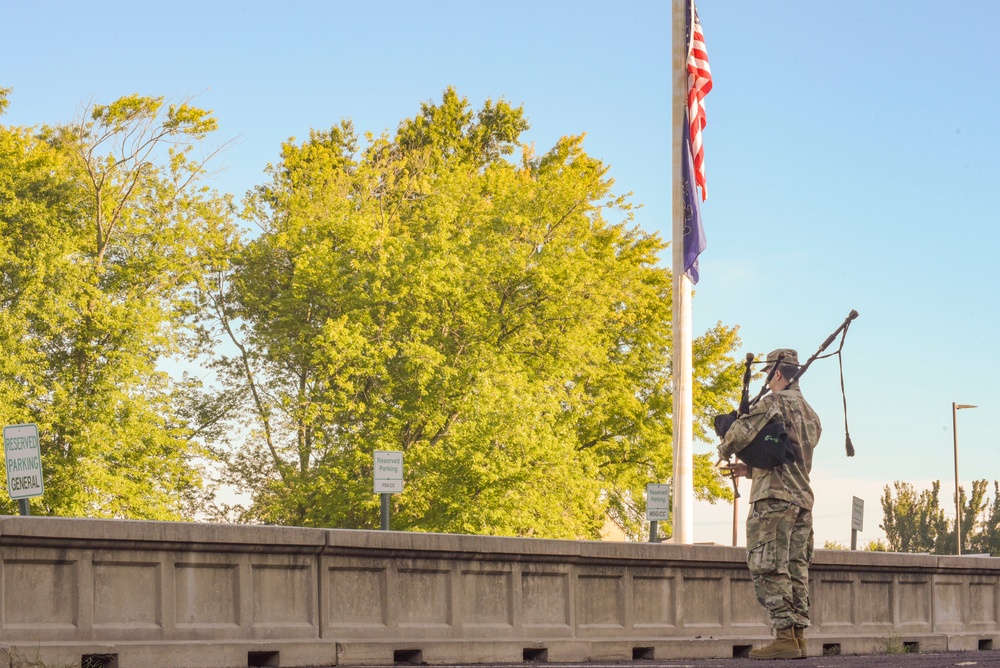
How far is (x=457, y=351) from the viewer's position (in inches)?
1368

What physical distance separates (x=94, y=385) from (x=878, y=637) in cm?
2180

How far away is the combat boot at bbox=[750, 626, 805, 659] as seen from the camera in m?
9.49

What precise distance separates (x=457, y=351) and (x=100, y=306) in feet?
28.7

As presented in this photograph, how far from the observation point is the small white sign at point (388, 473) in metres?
18.4

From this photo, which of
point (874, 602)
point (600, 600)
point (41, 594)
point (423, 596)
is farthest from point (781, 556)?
point (874, 602)

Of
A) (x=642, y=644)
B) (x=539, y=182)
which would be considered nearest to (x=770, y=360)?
(x=642, y=644)

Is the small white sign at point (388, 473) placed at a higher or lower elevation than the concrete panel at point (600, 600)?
higher

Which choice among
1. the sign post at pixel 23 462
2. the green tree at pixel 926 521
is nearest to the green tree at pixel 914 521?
the green tree at pixel 926 521

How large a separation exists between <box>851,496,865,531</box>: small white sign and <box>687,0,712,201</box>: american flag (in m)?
5.65

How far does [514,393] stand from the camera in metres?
32.1

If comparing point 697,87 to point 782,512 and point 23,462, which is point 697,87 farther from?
point 782,512

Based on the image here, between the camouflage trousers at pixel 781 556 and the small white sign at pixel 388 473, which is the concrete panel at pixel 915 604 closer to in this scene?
the camouflage trousers at pixel 781 556

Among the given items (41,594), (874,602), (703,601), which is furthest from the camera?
(874,602)

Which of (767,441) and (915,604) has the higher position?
(767,441)
